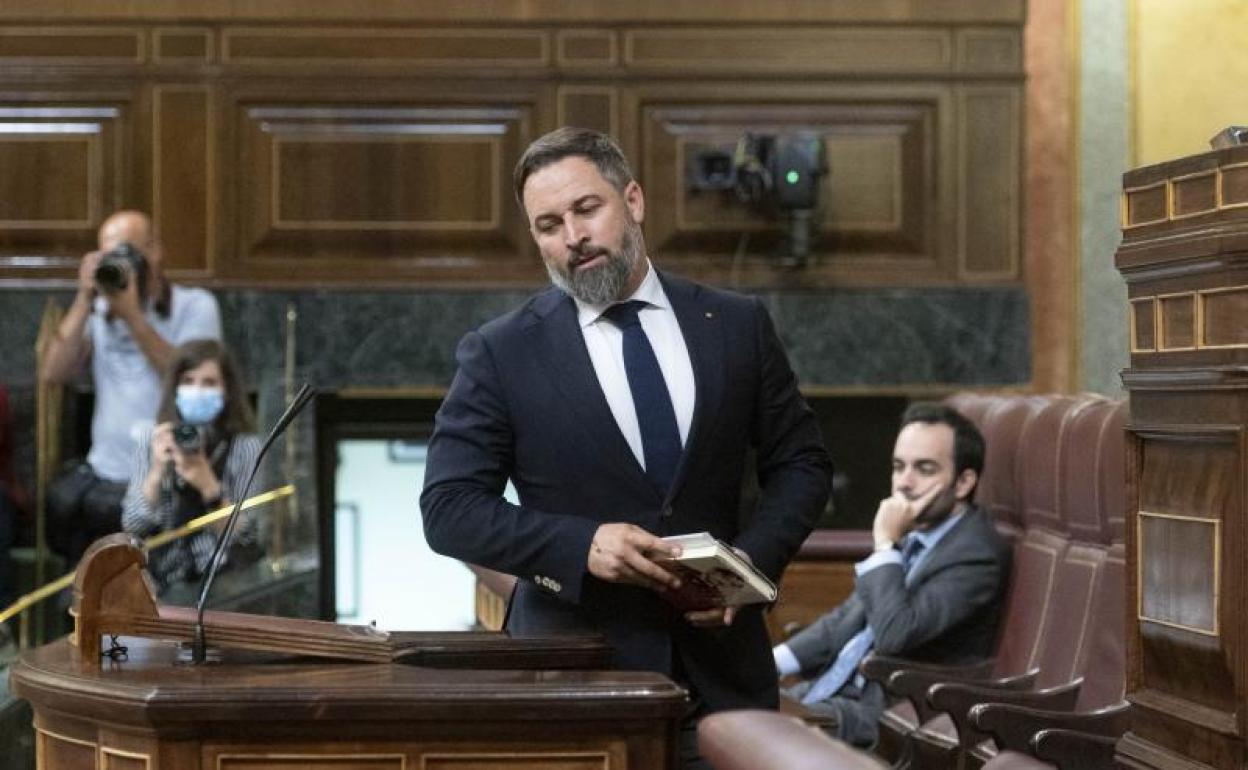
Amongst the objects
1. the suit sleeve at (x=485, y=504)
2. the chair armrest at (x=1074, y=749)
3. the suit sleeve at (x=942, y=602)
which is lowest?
the chair armrest at (x=1074, y=749)

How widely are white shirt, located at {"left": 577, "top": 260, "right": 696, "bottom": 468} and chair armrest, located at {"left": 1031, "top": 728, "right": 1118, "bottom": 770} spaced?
3.72 ft

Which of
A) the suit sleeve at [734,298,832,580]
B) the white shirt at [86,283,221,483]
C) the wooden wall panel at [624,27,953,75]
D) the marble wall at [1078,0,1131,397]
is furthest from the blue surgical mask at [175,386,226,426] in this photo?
the suit sleeve at [734,298,832,580]

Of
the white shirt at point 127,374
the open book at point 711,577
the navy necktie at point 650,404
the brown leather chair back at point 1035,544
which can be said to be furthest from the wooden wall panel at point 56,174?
the open book at point 711,577

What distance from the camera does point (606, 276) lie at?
2.98 metres

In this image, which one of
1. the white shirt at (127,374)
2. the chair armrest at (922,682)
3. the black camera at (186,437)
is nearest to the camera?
the chair armrest at (922,682)

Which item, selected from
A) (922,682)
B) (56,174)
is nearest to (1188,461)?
(922,682)

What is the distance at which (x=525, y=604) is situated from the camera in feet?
9.87

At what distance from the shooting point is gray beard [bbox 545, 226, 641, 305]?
Answer: 298 centimetres

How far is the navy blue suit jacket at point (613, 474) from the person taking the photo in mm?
2893

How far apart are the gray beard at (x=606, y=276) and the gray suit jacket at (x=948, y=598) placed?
6.25 feet

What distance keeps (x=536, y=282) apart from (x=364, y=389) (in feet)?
2.34

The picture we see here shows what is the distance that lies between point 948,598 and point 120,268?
128 inches

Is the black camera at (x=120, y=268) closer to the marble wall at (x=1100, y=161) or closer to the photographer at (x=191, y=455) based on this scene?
the photographer at (x=191, y=455)

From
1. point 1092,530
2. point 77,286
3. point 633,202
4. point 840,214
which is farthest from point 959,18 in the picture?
point 633,202
